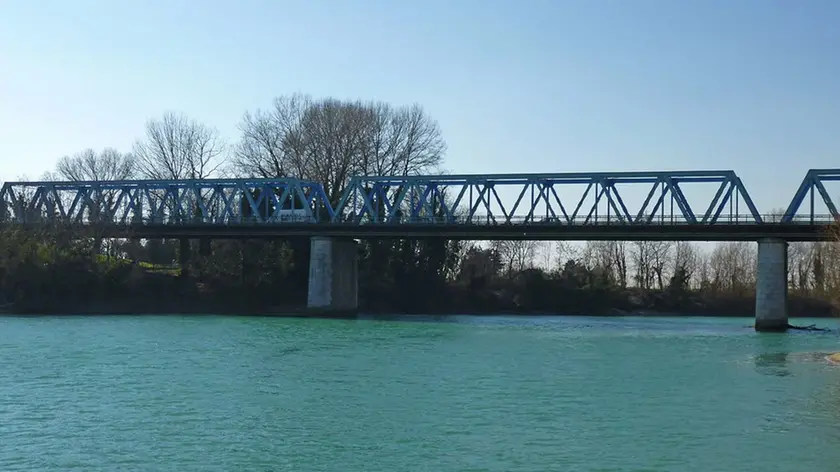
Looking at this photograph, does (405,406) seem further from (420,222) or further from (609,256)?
(609,256)

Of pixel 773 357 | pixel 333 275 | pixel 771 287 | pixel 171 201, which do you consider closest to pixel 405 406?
pixel 773 357

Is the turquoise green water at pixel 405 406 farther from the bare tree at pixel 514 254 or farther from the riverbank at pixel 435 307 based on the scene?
the bare tree at pixel 514 254

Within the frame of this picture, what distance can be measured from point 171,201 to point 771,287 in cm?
5457

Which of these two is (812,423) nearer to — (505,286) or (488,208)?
(488,208)

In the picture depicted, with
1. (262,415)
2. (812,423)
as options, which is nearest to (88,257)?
(262,415)

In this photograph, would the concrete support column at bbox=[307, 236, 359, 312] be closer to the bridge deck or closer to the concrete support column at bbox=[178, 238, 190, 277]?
the bridge deck

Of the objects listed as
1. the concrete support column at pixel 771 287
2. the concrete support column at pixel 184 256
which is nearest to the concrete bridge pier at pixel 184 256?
the concrete support column at pixel 184 256

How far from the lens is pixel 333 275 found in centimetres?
8744

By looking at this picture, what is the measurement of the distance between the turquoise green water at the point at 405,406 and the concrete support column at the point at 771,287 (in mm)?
22373

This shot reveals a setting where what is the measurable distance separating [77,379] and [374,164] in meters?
65.4

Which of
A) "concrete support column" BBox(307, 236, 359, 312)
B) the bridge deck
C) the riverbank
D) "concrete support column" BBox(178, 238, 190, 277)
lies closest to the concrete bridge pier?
"concrete support column" BBox(178, 238, 190, 277)

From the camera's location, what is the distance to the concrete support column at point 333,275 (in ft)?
281

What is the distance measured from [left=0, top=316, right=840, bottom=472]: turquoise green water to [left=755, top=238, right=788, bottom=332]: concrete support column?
881 inches

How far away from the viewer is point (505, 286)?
11162cm
